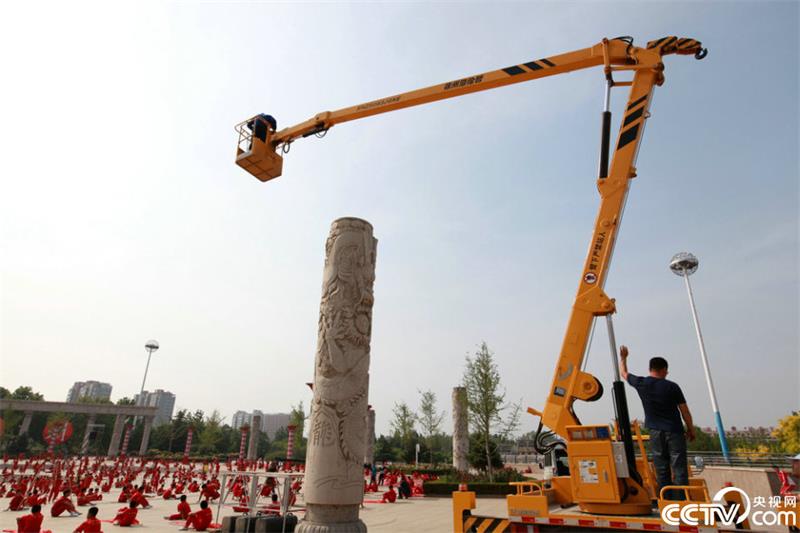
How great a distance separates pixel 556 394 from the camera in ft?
20.7

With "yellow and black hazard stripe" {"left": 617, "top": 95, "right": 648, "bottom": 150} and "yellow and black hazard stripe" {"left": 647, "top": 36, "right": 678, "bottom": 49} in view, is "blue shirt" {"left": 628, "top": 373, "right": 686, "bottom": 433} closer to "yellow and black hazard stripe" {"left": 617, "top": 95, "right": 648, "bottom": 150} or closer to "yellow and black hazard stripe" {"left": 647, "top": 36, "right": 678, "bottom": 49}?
"yellow and black hazard stripe" {"left": 617, "top": 95, "right": 648, "bottom": 150}

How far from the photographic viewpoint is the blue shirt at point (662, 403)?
17.8 ft

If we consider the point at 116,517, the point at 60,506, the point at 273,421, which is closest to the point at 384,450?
the point at 60,506

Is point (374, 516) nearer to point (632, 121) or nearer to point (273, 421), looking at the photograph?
point (632, 121)

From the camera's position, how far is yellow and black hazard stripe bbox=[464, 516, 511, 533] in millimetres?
5320

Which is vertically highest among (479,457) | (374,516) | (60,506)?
(479,457)

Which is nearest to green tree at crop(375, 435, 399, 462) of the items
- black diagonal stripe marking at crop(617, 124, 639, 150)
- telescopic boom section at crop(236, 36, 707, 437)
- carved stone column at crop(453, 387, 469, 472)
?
carved stone column at crop(453, 387, 469, 472)

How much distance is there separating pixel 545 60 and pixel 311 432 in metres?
8.34

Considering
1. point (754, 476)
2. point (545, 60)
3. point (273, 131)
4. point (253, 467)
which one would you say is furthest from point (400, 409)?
point (545, 60)

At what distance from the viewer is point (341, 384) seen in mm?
8398

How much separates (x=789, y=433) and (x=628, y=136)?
36745mm

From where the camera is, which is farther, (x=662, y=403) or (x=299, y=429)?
(x=299, y=429)

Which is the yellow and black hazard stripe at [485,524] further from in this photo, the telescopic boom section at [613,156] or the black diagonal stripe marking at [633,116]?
the black diagonal stripe marking at [633,116]

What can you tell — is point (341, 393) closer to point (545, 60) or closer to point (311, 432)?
point (311, 432)
